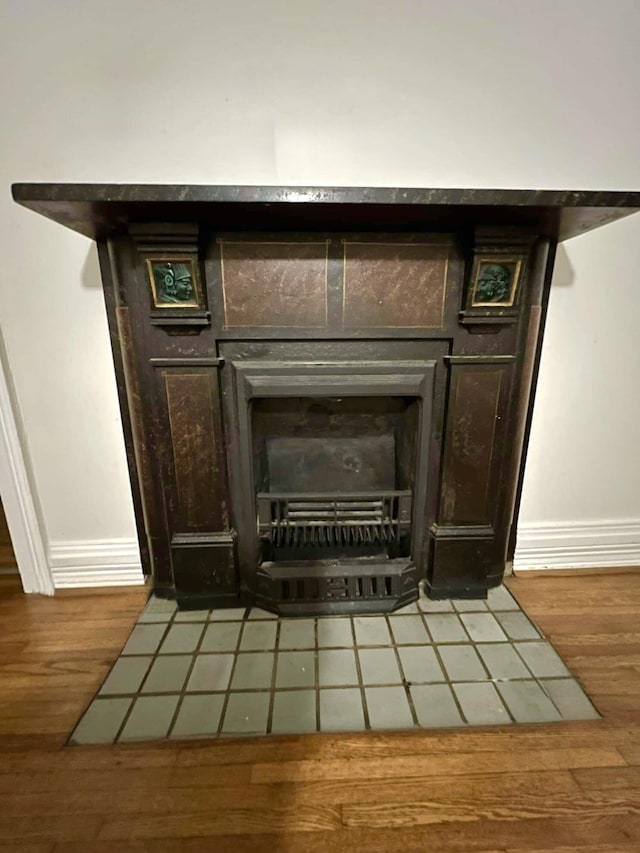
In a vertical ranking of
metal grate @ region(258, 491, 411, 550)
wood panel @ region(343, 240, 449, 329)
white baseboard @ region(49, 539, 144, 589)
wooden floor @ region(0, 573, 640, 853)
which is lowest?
wooden floor @ region(0, 573, 640, 853)

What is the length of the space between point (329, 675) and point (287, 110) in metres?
1.81

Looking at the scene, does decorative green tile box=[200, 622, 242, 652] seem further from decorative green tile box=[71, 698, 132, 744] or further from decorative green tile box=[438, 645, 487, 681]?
decorative green tile box=[438, 645, 487, 681]

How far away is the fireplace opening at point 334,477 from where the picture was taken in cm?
146

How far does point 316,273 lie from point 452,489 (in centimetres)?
91

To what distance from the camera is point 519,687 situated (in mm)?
1166

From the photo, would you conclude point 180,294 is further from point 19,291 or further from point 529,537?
point 529,537

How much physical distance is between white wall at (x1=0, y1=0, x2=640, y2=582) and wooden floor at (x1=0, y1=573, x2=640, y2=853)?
112 centimetres

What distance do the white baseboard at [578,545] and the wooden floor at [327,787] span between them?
1.75ft

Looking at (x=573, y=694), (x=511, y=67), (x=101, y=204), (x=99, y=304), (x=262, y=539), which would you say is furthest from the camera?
(x=262, y=539)

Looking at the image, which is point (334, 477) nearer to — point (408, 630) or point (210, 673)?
point (408, 630)

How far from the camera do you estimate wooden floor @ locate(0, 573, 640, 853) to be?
2.76 feet

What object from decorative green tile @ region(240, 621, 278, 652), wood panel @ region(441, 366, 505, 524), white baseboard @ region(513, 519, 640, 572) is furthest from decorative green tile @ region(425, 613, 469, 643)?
decorative green tile @ region(240, 621, 278, 652)

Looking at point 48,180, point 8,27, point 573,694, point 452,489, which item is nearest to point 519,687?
point 573,694

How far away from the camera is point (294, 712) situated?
1.10 m
